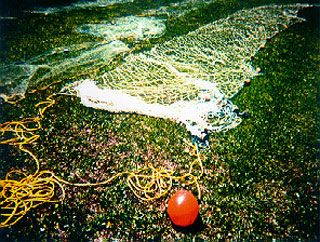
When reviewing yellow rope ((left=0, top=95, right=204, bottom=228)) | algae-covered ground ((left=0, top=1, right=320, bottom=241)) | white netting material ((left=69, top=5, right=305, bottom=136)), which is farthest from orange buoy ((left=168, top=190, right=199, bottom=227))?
white netting material ((left=69, top=5, right=305, bottom=136))

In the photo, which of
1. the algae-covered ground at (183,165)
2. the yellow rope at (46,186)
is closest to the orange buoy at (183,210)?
the algae-covered ground at (183,165)

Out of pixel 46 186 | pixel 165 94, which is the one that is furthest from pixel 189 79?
pixel 46 186

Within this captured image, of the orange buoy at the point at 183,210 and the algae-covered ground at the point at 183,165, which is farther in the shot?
the algae-covered ground at the point at 183,165

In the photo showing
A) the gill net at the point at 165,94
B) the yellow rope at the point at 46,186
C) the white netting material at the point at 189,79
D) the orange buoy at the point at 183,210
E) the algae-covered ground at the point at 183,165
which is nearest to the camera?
the orange buoy at the point at 183,210

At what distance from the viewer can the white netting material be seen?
4457 millimetres

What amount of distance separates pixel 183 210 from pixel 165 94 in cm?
263

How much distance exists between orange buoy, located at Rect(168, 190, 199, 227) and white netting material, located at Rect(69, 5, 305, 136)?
58.1 inches

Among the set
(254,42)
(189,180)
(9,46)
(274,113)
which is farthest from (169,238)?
(9,46)

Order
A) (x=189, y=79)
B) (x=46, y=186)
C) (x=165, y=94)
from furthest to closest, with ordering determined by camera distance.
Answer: (x=189, y=79) < (x=165, y=94) < (x=46, y=186)

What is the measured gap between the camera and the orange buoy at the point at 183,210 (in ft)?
9.15

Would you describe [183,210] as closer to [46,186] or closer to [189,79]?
[46,186]

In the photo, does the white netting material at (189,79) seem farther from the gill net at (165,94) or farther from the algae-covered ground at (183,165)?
the algae-covered ground at (183,165)

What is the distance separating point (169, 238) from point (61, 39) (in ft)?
21.0

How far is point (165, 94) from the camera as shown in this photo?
15.7ft
